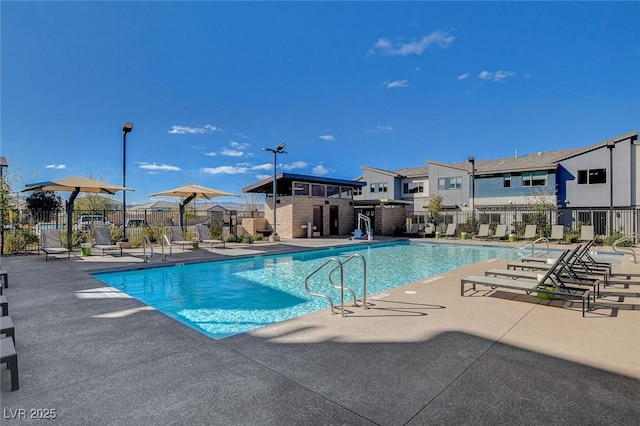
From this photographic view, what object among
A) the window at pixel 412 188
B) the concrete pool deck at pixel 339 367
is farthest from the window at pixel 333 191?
the concrete pool deck at pixel 339 367

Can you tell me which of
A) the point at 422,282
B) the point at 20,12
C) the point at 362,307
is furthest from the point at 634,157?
the point at 20,12

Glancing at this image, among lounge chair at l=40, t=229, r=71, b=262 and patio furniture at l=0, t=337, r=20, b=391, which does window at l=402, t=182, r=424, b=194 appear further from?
patio furniture at l=0, t=337, r=20, b=391

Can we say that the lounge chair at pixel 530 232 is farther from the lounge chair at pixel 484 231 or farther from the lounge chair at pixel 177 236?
the lounge chair at pixel 177 236

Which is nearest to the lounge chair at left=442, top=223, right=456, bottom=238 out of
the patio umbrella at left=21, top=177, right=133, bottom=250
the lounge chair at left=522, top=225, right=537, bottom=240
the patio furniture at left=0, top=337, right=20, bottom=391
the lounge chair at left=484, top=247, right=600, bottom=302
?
the lounge chair at left=522, top=225, right=537, bottom=240

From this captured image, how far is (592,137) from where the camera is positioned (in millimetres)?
A: 26516

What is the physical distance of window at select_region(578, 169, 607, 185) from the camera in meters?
24.1

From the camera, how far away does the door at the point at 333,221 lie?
893 inches

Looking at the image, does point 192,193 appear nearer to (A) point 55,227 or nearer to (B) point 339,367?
(A) point 55,227

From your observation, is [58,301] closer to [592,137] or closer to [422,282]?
[422,282]

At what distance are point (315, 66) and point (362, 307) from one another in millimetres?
16166

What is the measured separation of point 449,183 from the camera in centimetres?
3108

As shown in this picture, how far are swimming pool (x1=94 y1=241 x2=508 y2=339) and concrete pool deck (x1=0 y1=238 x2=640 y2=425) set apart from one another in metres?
1.28

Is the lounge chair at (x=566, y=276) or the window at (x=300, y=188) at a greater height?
the window at (x=300, y=188)

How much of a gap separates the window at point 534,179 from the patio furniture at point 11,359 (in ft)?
102
